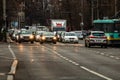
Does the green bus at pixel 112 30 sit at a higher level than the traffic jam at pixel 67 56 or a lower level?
higher

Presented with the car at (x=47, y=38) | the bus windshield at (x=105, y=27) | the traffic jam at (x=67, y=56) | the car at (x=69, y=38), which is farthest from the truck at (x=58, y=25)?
the bus windshield at (x=105, y=27)

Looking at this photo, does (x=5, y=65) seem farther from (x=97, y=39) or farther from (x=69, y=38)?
(x=69, y=38)

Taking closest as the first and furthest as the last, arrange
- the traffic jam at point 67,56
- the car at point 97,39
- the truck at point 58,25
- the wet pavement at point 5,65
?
the wet pavement at point 5,65
the traffic jam at point 67,56
the car at point 97,39
the truck at point 58,25

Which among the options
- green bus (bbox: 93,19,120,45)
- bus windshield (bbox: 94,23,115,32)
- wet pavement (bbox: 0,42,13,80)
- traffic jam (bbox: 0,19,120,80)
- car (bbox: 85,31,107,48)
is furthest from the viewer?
bus windshield (bbox: 94,23,115,32)

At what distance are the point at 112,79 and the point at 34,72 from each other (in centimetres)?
422

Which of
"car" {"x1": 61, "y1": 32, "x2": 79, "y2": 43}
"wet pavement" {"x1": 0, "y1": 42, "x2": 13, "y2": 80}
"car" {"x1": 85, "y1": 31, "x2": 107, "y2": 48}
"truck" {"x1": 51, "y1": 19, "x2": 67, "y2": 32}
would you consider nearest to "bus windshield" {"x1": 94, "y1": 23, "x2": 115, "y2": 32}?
"car" {"x1": 85, "y1": 31, "x2": 107, "y2": 48}

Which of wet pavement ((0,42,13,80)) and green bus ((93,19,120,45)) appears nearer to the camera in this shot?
wet pavement ((0,42,13,80))

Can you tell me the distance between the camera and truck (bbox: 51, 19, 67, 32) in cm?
8025

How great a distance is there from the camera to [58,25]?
269ft

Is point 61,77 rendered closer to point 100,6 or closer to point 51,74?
point 51,74

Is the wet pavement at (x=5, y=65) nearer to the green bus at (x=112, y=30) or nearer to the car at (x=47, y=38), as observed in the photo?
the green bus at (x=112, y=30)

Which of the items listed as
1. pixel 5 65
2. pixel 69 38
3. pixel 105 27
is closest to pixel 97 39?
pixel 105 27

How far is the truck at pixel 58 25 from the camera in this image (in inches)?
3159

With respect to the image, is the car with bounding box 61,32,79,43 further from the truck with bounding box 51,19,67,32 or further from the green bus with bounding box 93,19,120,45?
the truck with bounding box 51,19,67,32
